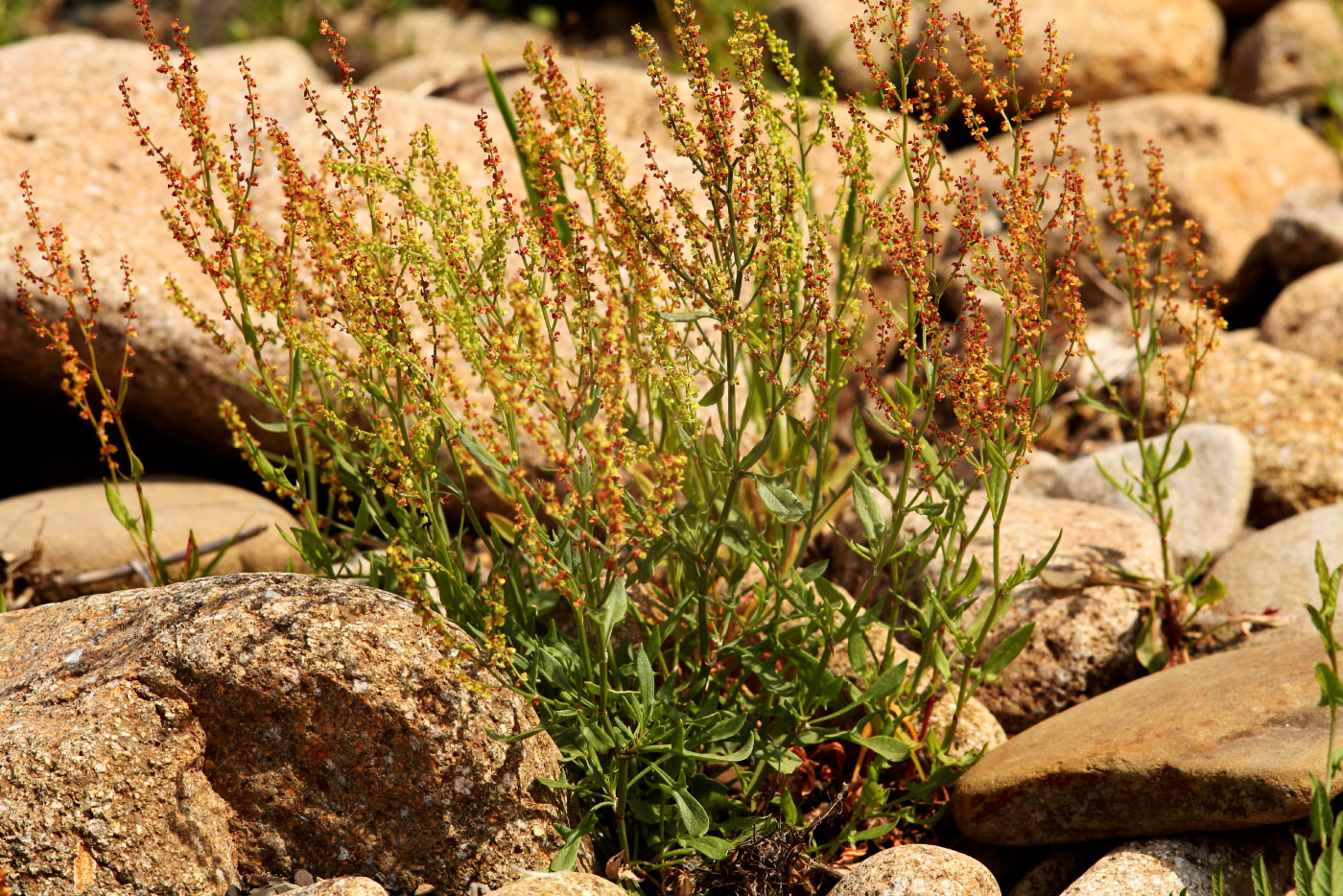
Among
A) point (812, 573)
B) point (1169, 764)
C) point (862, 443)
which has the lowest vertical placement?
point (1169, 764)

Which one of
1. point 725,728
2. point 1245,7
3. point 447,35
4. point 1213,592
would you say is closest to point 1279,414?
point 1213,592

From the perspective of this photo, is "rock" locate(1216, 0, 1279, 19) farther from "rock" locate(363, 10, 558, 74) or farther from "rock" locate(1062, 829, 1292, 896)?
"rock" locate(1062, 829, 1292, 896)

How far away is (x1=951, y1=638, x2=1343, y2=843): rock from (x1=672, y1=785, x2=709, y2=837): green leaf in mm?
683

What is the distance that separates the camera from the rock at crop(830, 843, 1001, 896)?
7.69ft

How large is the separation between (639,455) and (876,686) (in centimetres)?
82

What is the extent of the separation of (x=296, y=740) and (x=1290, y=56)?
277 inches

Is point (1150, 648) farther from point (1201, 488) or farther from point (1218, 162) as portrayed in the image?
point (1218, 162)

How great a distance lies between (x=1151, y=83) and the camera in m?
6.68

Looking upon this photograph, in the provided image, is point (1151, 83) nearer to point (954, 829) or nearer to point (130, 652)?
point (954, 829)

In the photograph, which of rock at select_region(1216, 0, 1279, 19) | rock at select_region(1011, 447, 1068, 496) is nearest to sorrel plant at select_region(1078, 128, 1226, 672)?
rock at select_region(1011, 447, 1068, 496)

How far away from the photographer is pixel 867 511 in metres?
2.48

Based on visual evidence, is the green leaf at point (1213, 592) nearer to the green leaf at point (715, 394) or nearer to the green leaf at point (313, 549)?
the green leaf at point (715, 394)

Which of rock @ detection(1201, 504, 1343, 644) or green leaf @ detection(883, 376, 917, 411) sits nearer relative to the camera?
green leaf @ detection(883, 376, 917, 411)

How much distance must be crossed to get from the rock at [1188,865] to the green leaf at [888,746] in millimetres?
422
